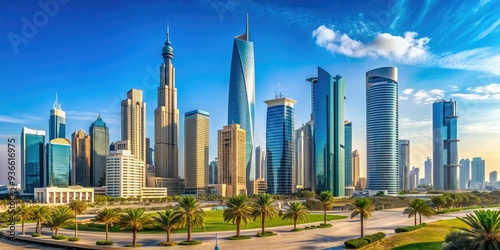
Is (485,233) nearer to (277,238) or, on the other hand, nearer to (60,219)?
(277,238)

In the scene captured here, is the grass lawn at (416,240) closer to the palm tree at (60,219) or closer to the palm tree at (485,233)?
the palm tree at (485,233)

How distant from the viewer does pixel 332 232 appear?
188ft

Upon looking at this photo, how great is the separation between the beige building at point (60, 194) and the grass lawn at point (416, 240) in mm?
144074

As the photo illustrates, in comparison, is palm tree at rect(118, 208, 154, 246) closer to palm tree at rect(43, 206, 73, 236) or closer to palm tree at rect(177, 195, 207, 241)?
palm tree at rect(177, 195, 207, 241)

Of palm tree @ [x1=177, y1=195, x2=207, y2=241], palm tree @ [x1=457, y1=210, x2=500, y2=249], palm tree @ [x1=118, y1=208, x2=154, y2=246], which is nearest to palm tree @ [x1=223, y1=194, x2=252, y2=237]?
palm tree @ [x1=177, y1=195, x2=207, y2=241]

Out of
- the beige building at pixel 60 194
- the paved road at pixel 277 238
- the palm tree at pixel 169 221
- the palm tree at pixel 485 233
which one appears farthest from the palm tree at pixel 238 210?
the beige building at pixel 60 194

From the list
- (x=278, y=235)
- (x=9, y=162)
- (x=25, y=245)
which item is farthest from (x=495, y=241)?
(x=25, y=245)

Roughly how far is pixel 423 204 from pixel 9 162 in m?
60.8

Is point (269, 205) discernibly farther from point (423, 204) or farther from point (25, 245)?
point (25, 245)

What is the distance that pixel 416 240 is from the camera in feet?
156

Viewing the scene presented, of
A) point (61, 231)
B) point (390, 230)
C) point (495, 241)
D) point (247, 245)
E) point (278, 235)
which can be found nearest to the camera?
point (495, 241)

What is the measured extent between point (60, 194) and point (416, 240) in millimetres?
160313

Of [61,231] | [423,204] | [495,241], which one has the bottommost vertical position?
[61,231]

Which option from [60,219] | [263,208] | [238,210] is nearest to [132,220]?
[238,210]
